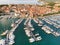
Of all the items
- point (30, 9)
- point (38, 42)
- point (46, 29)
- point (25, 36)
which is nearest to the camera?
point (38, 42)

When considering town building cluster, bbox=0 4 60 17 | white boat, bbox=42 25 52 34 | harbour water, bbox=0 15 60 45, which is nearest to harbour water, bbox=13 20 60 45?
harbour water, bbox=0 15 60 45

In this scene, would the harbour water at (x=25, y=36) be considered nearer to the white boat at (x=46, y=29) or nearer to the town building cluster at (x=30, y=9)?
the white boat at (x=46, y=29)

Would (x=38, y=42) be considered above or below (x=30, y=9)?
below

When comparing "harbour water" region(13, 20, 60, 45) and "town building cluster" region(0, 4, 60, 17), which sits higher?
"town building cluster" region(0, 4, 60, 17)

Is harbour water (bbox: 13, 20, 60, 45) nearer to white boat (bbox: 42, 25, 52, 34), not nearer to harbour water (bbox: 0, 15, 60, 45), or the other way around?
harbour water (bbox: 0, 15, 60, 45)

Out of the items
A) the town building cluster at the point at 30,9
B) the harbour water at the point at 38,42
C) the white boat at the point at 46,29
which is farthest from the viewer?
the town building cluster at the point at 30,9

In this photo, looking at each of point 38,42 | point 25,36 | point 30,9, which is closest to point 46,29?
point 25,36

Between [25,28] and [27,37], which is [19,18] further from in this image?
[27,37]

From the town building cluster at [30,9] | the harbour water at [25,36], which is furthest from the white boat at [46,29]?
the town building cluster at [30,9]

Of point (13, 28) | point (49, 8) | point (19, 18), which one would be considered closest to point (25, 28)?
point (13, 28)

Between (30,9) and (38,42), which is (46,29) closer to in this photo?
(38,42)

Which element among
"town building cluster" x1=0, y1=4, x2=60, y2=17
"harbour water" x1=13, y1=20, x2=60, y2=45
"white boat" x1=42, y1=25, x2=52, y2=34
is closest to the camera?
"harbour water" x1=13, y1=20, x2=60, y2=45

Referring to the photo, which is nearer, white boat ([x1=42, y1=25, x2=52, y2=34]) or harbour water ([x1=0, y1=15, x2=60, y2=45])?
harbour water ([x1=0, y1=15, x2=60, y2=45])
